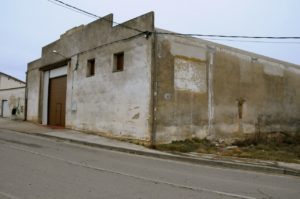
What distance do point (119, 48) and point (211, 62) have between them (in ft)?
16.8

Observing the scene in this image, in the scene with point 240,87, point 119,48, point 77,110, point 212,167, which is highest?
point 119,48

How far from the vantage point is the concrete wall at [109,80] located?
52.8 ft

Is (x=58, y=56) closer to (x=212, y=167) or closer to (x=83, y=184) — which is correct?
(x=212, y=167)

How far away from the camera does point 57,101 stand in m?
24.2

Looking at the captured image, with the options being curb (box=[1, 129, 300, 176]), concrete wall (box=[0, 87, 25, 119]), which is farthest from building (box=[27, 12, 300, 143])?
concrete wall (box=[0, 87, 25, 119])

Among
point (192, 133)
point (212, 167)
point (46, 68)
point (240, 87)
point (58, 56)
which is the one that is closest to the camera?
point (212, 167)

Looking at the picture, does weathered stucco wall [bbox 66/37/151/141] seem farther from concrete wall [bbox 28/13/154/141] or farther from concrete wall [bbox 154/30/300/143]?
concrete wall [bbox 154/30/300/143]

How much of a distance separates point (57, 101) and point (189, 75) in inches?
453

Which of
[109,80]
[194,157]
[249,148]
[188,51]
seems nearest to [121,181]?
[194,157]

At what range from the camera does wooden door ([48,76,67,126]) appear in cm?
2334

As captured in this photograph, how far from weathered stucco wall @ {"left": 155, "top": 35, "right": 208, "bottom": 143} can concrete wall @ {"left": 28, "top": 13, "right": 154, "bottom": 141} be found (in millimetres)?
631

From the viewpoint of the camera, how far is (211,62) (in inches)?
717

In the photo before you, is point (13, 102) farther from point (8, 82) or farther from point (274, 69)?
point (274, 69)

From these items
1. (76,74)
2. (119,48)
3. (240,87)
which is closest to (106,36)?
(119,48)
